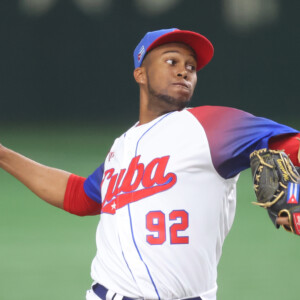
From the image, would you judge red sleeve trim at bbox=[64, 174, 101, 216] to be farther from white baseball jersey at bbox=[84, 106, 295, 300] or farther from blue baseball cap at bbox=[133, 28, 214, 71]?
blue baseball cap at bbox=[133, 28, 214, 71]

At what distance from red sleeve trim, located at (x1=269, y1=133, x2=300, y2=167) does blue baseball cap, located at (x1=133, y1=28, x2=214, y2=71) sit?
2.20 ft

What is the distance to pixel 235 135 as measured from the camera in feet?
7.32

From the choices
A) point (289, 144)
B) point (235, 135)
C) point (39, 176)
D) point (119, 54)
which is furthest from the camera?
point (119, 54)

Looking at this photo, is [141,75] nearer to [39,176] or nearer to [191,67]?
[191,67]

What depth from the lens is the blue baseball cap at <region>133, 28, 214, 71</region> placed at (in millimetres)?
2670

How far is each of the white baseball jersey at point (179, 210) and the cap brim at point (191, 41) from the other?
1.28 ft

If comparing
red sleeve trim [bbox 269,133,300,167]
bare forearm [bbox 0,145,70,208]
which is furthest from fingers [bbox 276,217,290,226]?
bare forearm [bbox 0,145,70,208]

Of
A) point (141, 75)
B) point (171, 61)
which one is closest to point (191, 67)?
point (171, 61)

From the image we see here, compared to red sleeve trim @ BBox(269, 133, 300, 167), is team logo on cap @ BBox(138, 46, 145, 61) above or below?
above

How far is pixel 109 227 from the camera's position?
248 centimetres

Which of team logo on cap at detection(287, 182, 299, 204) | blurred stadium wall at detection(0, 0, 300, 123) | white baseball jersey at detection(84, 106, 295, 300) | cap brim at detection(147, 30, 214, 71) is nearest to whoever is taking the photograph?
team logo on cap at detection(287, 182, 299, 204)

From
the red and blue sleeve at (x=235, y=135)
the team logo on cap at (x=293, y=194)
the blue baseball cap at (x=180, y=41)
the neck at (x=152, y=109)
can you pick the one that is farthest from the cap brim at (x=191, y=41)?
the team logo on cap at (x=293, y=194)

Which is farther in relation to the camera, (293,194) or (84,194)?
(84,194)

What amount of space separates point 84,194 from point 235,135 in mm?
879
